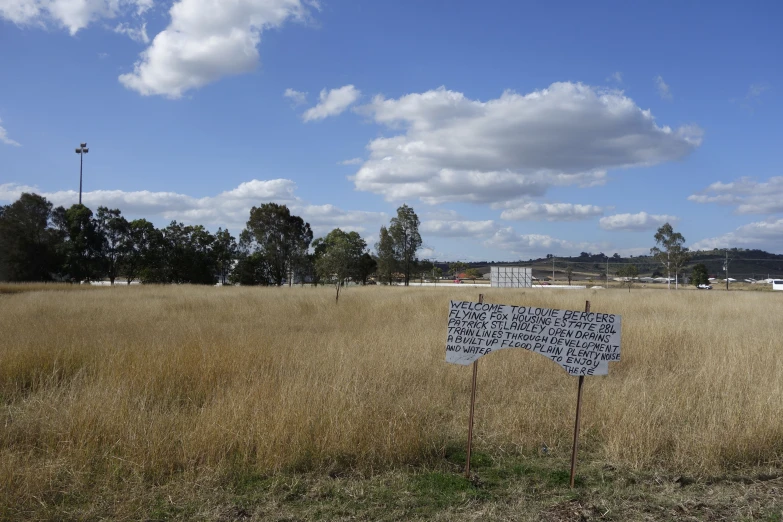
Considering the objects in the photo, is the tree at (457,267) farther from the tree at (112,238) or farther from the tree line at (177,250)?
the tree at (112,238)

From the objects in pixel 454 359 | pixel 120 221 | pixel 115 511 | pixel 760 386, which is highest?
pixel 120 221

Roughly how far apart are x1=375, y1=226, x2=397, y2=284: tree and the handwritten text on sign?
202 ft

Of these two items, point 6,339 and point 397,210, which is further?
point 397,210

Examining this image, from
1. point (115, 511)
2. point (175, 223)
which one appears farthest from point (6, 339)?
point (175, 223)

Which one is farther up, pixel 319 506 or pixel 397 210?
pixel 397 210

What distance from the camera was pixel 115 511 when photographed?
3992mm

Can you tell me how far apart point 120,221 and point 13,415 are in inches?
1972

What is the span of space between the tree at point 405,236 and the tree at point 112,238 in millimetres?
29391

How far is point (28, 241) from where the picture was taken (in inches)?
1758

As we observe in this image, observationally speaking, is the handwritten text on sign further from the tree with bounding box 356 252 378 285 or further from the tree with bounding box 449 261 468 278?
the tree with bounding box 449 261 468 278

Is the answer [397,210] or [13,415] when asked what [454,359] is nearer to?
[13,415]

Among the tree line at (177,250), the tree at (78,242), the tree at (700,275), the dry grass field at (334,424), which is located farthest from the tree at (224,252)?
the tree at (700,275)

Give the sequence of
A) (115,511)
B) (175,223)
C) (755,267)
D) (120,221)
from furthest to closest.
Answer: (755,267) < (175,223) < (120,221) < (115,511)

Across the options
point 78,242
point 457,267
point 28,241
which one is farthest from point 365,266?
point 457,267
